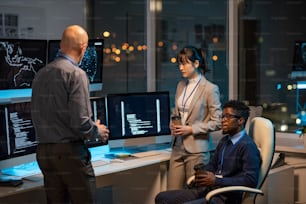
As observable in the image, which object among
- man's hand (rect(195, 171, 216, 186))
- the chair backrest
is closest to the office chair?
the chair backrest

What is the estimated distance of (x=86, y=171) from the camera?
2787 millimetres

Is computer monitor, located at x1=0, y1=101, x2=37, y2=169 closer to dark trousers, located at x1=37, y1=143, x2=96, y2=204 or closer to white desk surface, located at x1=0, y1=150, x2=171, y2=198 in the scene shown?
white desk surface, located at x1=0, y1=150, x2=171, y2=198

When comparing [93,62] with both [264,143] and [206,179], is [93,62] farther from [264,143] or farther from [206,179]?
[264,143]

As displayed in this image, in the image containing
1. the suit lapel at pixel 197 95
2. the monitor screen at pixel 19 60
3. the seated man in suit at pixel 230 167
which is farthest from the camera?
the suit lapel at pixel 197 95

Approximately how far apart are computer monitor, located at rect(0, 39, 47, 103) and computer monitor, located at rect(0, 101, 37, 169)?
0.48ft

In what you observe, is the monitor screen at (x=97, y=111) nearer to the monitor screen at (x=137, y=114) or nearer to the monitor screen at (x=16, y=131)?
the monitor screen at (x=137, y=114)

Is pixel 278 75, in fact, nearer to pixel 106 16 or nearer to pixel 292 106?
pixel 292 106

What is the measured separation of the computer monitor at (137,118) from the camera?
12.9 feet

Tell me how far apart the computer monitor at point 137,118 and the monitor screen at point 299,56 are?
1.18 m

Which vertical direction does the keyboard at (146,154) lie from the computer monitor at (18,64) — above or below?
below

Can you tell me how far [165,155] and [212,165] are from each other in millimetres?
723

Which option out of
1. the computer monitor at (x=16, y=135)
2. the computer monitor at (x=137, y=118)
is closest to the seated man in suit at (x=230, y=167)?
the computer monitor at (x=137, y=118)

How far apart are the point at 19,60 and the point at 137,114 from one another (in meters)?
1.08

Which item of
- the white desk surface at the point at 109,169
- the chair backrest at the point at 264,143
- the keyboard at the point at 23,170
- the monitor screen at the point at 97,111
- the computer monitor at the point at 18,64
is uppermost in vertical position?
the computer monitor at the point at 18,64
